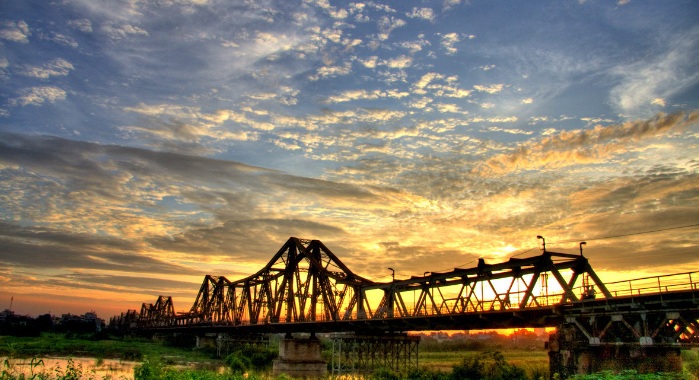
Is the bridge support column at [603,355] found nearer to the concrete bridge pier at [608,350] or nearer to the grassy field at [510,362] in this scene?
the concrete bridge pier at [608,350]

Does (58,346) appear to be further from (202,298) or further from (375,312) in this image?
(375,312)

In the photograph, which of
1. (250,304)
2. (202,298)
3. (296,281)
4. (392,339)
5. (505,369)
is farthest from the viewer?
(202,298)

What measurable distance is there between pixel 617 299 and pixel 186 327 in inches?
4747

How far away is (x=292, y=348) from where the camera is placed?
63844 millimetres

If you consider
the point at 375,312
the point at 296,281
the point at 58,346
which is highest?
the point at 296,281

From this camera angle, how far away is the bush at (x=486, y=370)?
169 ft

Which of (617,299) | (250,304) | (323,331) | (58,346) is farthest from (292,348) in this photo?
(58,346)

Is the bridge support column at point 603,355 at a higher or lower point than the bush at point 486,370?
higher

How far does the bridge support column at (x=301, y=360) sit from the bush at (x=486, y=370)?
16.9 meters

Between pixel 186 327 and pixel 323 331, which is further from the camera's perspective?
pixel 186 327

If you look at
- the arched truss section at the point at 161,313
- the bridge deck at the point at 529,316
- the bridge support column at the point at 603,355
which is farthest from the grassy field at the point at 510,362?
the arched truss section at the point at 161,313

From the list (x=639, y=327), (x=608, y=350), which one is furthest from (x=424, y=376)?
(x=639, y=327)

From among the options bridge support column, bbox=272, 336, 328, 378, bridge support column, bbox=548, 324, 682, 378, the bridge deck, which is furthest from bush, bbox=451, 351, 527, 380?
bridge support column, bbox=548, 324, 682, 378

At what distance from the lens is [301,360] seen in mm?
63375
